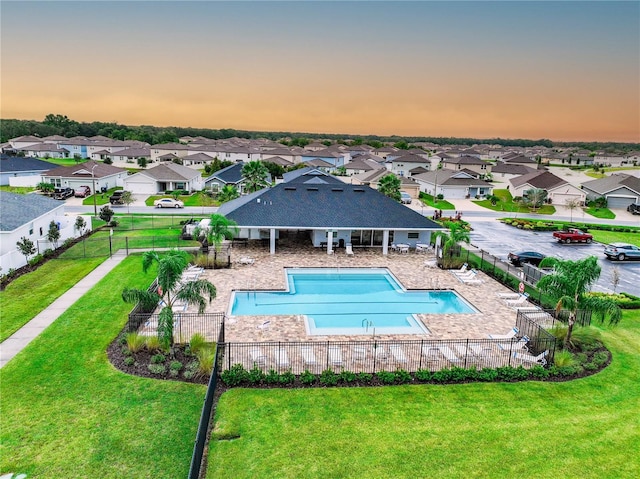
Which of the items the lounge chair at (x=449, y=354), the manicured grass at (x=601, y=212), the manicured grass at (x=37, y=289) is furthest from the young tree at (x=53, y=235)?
the manicured grass at (x=601, y=212)

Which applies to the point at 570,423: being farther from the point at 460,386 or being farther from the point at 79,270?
the point at 79,270

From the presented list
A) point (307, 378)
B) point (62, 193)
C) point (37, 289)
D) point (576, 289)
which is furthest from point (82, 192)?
point (576, 289)

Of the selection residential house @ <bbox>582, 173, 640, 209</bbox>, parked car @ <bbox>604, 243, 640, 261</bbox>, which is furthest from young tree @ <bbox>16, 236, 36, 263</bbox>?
residential house @ <bbox>582, 173, 640, 209</bbox>

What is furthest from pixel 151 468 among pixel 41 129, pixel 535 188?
pixel 41 129

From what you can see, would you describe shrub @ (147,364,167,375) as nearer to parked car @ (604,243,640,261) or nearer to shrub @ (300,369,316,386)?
shrub @ (300,369,316,386)

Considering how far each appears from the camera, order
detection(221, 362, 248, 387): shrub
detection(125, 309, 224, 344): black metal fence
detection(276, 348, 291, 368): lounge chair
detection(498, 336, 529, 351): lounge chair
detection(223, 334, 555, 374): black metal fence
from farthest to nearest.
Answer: detection(125, 309, 224, 344): black metal fence < detection(498, 336, 529, 351): lounge chair < detection(223, 334, 555, 374): black metal fence < detection(276, 348, 291, 368): lounge chair < detection(221, 362, 248, 387): shrub

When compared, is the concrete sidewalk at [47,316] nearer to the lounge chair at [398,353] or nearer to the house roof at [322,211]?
the house roof at [322,211]
